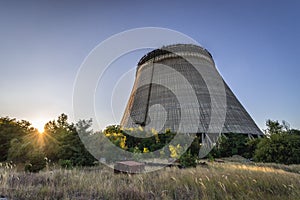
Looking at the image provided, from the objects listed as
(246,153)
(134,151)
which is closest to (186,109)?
(246,153)

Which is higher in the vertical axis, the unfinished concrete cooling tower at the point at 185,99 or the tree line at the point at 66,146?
the unfinished concrete cooling tower at the point at 185,99

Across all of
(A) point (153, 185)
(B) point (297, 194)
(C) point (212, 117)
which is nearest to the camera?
(B) point (297, 194)

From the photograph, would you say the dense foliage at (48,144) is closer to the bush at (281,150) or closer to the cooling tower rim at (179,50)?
the bush at (281,150)

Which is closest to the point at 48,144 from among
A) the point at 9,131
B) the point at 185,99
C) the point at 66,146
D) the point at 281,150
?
the point at 66,146

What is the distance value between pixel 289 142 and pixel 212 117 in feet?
38.3

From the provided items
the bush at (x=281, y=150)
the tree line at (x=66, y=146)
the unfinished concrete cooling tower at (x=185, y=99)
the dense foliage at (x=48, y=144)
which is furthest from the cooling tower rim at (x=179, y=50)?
the dense foliage at (x=48, y=144)

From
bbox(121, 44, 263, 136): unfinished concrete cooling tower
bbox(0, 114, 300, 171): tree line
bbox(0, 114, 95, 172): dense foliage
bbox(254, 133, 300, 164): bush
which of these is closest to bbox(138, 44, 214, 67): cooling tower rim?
bbox(121, 44, 263, 136): unfinished concrete cooling tower

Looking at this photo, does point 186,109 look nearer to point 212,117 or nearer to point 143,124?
point 212,117

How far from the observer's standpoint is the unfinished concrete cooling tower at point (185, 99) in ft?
79.2

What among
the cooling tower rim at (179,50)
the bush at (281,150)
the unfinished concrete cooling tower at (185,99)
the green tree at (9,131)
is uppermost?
the cooling tower rim at (179,50)

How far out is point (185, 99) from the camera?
26297mm

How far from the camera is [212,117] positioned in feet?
79.7

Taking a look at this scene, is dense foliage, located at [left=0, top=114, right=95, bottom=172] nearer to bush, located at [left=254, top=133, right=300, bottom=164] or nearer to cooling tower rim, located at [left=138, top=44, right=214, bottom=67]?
bush, located at [left=254, top=133, right=300, bottom=164]

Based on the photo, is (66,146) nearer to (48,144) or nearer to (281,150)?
(48,144)
